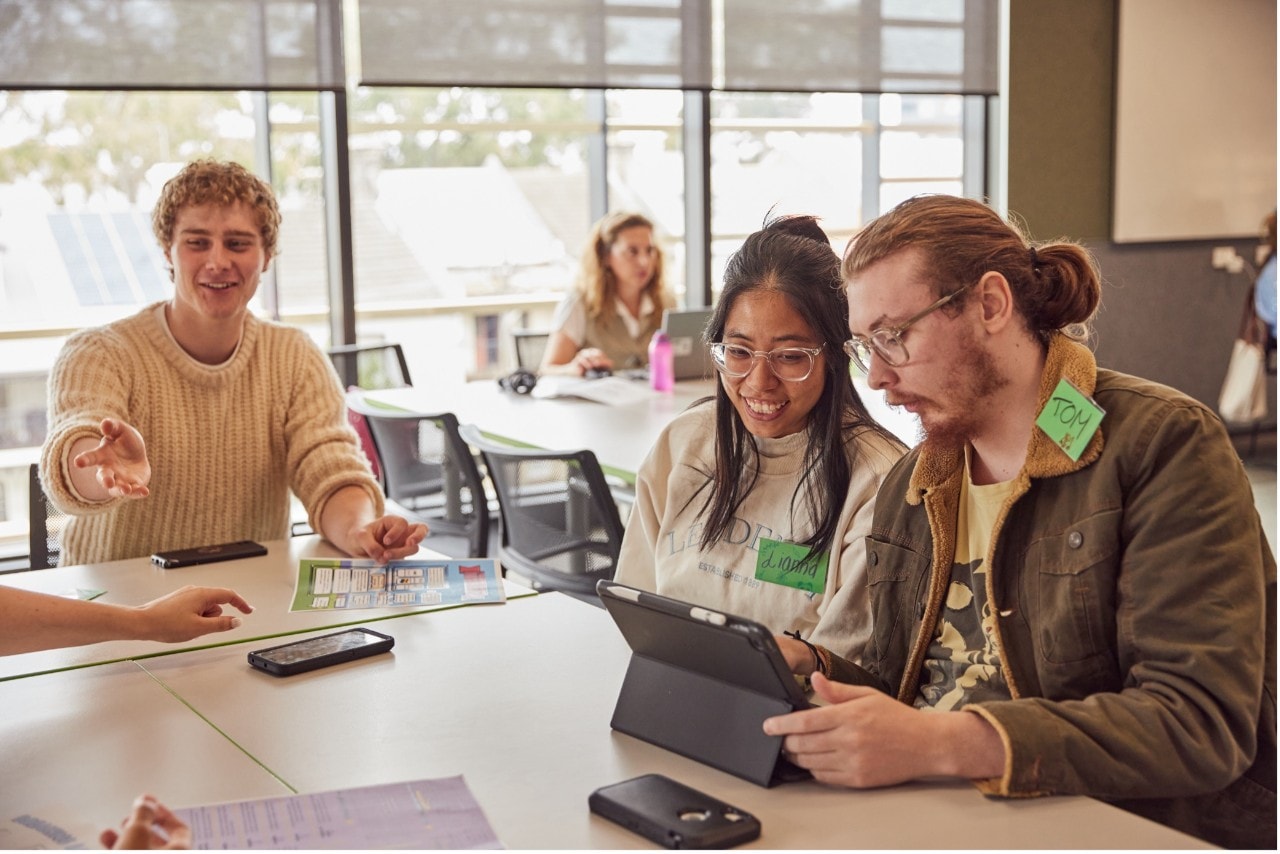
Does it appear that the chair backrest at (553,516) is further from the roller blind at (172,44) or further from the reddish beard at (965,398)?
the roller blind at (172,44)

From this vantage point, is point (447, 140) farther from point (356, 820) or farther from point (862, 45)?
point (356, 820)

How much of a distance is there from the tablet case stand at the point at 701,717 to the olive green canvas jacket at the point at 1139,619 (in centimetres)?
23

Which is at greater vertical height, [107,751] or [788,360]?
[788,360]

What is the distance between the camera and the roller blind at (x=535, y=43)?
5203 millimetres

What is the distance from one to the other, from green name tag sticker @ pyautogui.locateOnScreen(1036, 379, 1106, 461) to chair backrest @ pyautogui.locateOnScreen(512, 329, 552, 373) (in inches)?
151

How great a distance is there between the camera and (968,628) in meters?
1.70

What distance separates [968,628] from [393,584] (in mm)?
1057

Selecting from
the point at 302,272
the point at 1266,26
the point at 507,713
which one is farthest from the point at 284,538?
the point at 1266,26

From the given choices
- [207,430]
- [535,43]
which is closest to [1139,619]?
[207,430]

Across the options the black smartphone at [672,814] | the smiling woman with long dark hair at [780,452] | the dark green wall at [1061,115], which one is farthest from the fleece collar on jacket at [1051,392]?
the dark green wall at [1061,115]

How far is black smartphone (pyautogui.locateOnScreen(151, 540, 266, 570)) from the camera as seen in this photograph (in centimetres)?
251

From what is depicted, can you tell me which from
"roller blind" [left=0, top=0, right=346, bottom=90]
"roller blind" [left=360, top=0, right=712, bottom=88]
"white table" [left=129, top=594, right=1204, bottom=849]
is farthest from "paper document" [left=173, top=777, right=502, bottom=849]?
"roller blind" [left=360, top=0, right=712, bottom=88]

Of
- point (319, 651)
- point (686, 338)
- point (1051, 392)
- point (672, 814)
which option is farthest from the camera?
point (686, 338)

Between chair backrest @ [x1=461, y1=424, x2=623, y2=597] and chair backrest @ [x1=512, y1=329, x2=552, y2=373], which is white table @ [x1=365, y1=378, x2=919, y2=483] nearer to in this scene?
chair backrest @ [x1=461, y1=424, x2=623, y2=597]
